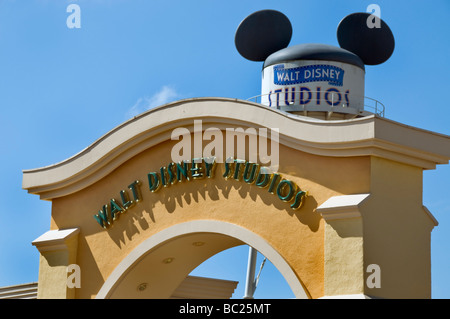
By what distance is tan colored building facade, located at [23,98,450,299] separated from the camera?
2241 cm

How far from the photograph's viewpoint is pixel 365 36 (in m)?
34.1

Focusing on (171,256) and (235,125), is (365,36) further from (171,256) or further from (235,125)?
(171,256)

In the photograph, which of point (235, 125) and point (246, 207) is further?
point (235, 125)

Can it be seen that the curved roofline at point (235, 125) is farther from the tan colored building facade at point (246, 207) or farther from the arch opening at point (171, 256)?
the arch opening at point (171, 256)

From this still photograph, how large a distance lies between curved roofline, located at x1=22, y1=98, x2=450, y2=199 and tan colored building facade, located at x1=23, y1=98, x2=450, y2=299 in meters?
0.03

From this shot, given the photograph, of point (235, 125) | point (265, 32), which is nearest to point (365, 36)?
point (265, 32)

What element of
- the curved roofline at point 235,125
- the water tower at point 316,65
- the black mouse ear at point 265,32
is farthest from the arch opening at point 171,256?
the black mouse ear at point 265,32

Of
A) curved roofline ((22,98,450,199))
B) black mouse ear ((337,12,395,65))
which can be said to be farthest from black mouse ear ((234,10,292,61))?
curved roofline ((22,98,450,199))

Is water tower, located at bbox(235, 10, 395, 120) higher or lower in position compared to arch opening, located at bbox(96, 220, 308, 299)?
higher

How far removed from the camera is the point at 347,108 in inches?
1231

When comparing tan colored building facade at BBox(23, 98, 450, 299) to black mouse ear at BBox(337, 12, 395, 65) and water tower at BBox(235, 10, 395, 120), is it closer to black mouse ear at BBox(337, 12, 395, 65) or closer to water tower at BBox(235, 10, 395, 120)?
water tower at BBox(235, 10, 395, 120)

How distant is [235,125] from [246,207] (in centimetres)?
227

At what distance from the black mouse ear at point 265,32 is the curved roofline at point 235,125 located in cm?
862
